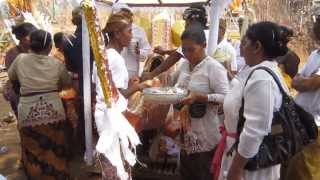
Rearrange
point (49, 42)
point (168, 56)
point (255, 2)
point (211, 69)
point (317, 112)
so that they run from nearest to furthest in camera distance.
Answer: point (317, 112)
point (211, 69)
point (49, 42)
point (168, 56)
point (255, 2)

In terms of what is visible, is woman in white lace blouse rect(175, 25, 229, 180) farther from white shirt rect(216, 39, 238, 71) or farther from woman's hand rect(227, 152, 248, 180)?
white shirt rect(216, 39, 238, 71)

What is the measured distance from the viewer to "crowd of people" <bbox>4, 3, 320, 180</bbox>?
2406mm

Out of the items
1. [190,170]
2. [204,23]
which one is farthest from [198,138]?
[204,23]

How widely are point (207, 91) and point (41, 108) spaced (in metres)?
1.65

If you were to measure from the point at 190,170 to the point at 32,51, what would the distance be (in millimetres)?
1829

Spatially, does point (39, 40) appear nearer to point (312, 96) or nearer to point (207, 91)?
Result: point (207, 91)

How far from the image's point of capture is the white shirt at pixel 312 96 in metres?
3.00

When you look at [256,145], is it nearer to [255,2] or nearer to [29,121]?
[29,121]

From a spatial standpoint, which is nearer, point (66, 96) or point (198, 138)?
point (198, 138)

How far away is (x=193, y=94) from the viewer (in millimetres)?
3277

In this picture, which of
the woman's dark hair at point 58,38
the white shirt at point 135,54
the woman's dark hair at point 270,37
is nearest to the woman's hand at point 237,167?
the woman's dark hair at point 270,37

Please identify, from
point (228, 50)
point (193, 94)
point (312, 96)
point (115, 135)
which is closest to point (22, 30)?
point (228, 50)

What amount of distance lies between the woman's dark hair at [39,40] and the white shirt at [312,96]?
2277mm

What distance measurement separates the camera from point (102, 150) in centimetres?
259
